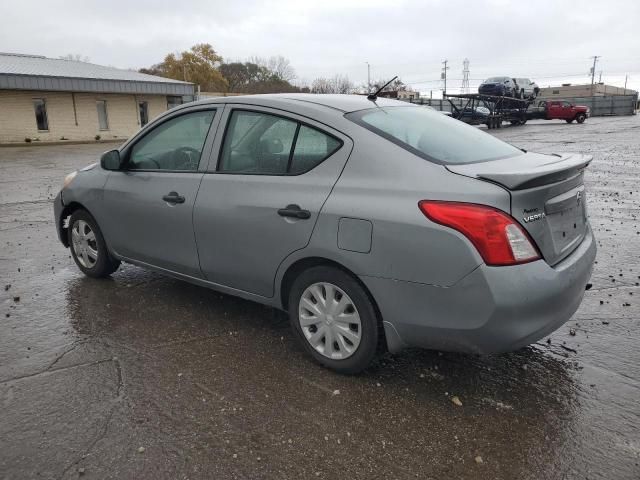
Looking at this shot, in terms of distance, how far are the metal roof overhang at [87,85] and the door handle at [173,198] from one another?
28.7 meters

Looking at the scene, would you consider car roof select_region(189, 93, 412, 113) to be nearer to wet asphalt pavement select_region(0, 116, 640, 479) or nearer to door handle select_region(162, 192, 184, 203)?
door handle select_region(162, 192, 184, 203)

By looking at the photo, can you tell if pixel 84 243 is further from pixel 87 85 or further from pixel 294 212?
pixel 87 85

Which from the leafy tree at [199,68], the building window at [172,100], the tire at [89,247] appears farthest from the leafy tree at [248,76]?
the tire at [89,247]

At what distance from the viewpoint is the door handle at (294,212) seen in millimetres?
3098

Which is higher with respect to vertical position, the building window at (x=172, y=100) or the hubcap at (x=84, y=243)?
the building window at (x=172, y=100)

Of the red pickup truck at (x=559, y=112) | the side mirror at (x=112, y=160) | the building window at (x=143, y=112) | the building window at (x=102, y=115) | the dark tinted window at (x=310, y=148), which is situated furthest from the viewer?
the building window at (x=143, y=112)

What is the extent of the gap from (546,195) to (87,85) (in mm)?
32505

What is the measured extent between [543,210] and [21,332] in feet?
12.1

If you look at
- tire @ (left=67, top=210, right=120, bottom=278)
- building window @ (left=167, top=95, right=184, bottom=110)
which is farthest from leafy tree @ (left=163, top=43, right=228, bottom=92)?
tire @ (left=67, top=210, right=120, bottom=278)

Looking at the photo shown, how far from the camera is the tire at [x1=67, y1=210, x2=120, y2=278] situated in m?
4.77

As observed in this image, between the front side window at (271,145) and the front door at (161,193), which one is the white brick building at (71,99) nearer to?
the front door at (161,193)

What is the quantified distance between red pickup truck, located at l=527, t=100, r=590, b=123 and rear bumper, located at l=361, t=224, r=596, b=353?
35434 millimetres

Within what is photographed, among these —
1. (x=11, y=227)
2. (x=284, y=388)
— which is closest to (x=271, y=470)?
(x=284, y=388)

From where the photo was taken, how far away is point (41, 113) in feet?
98.4
